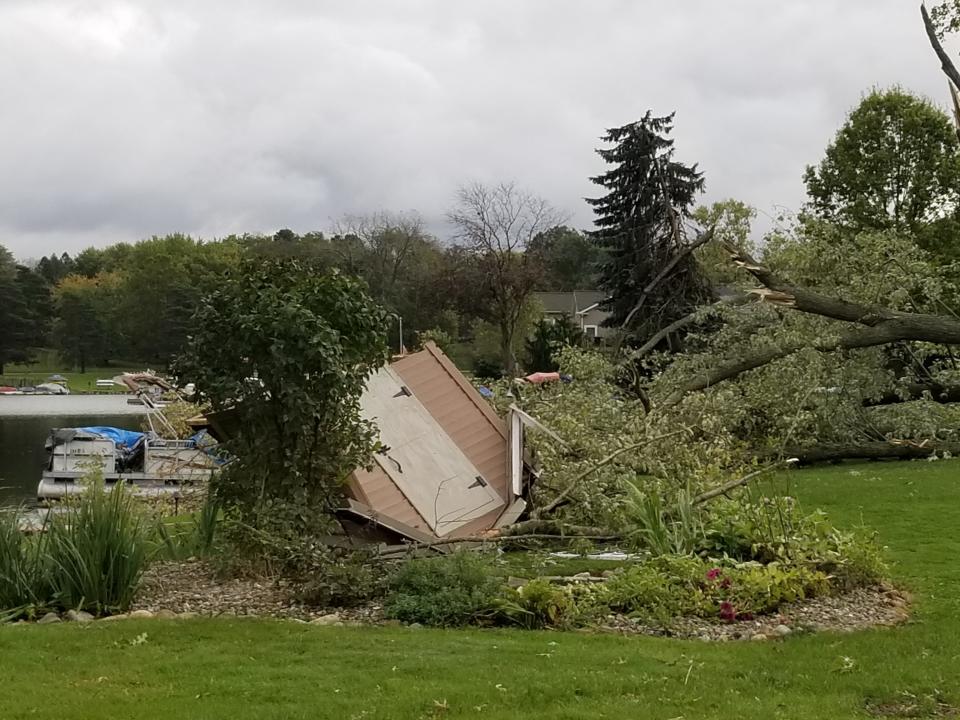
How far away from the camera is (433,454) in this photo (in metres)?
10.3

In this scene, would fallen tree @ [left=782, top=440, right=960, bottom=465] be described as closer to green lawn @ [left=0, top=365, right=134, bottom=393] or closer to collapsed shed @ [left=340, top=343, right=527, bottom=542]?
collapsed shed @ [left=340, top=343, right=527, bottom=542]

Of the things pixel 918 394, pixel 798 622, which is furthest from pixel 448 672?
pixel 918 394

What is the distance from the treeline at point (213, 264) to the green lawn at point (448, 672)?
38009mm

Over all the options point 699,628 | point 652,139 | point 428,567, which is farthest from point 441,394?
point 652,139

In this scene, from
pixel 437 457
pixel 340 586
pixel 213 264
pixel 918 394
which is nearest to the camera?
pixel 340 586

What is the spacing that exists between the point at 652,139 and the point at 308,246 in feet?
112

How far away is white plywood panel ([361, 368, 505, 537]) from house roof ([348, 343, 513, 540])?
0.01 metres

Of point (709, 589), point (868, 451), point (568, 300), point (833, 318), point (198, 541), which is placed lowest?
point (709, 589)

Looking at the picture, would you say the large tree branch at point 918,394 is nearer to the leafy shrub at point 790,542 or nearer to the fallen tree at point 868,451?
the fallen tree at point 868,451

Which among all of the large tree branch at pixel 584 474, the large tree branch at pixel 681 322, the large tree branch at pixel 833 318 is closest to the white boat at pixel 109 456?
the large tree branch at pixel 681 322

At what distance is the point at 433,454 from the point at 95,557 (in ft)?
15.3

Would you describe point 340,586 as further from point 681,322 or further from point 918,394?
point 918,394

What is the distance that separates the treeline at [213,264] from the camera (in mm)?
46500

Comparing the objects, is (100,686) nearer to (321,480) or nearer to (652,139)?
(321,480)
